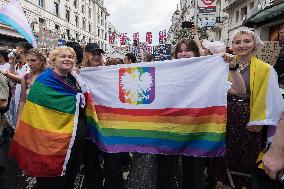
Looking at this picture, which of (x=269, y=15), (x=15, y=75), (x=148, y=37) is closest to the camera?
(x=15, y=75)

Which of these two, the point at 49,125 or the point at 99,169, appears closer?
the point at 49,125

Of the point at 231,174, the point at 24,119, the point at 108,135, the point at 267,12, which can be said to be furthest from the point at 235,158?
the point at 267,12

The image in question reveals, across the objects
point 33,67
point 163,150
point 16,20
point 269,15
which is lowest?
point 163,150

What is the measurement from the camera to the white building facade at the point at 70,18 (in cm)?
3628

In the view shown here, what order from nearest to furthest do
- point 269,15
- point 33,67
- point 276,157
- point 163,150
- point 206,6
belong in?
point 276,157 < point 163,150 < point 33,67 < point 269,15 < point 206,6

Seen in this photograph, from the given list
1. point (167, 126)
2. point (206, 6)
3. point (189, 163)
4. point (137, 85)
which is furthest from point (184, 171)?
point (206, 6)

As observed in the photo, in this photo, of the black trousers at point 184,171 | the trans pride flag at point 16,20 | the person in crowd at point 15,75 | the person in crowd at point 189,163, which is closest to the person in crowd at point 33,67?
the person in crowd at point 15,75

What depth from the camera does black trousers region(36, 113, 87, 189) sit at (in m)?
3.69

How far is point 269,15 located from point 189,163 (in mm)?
15439

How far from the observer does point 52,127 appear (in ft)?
11.8

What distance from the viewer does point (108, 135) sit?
12.7ft

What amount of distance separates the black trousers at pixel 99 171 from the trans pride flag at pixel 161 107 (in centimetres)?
14

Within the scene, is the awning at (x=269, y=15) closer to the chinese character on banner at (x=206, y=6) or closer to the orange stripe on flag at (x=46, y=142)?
the chinese character on banner at (x=206, y=6)

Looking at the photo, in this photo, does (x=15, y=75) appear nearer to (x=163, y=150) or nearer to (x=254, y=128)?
(x=163, y=150)
